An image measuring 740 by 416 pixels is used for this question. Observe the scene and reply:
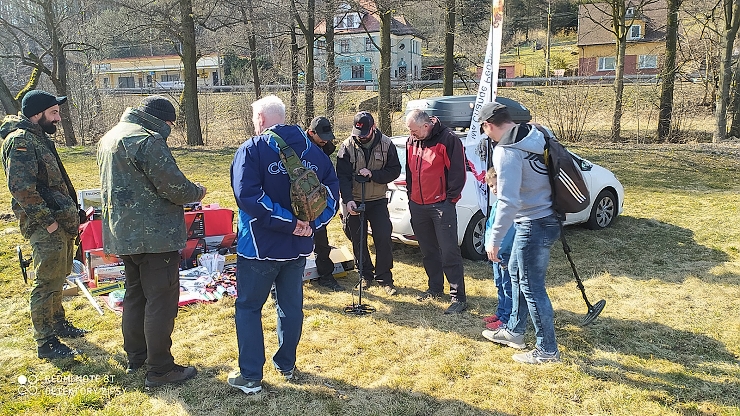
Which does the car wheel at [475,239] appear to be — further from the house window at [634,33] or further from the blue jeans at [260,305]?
the house window at [634,33]

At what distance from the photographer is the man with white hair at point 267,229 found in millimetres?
3365

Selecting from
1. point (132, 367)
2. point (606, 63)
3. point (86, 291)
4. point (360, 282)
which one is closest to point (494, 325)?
point (360, 282)

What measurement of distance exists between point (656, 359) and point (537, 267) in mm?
1219

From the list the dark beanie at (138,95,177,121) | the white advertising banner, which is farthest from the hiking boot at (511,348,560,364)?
the dark beanie at (138,95,177,121)

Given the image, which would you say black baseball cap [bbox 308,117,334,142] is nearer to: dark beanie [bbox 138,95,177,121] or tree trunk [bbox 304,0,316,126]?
dark beanie [bbox 138,95,177,121]

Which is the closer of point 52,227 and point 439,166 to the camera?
point 52,227

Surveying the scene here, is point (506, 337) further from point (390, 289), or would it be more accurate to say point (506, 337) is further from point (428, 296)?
point (390, 289)

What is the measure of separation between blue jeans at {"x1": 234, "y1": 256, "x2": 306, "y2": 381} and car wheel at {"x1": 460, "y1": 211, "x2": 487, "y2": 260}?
122 inches

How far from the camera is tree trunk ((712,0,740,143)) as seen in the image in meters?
15.7

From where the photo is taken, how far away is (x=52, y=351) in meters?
4.19

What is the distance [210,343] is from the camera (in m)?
4.46

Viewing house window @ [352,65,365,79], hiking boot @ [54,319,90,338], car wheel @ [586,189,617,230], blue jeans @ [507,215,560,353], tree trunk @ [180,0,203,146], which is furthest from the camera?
house window @ [352,65,365,79]

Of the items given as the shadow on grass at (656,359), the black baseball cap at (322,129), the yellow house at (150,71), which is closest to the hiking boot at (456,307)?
the shadow on grass at (656,359)

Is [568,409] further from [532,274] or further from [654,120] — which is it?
[654,120]
